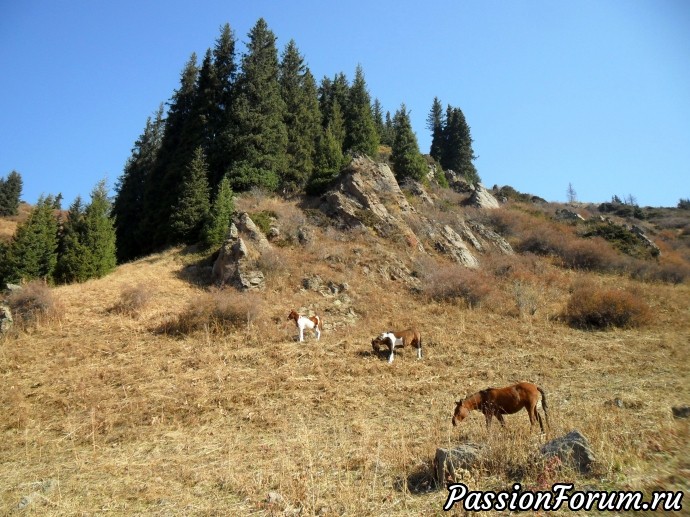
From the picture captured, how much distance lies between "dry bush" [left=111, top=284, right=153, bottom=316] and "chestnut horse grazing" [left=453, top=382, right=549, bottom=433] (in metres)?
13.7

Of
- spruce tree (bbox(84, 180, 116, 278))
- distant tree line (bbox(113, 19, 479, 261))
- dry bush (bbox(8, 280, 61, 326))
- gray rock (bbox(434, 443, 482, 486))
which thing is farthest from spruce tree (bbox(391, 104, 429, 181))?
gray rock (bbox(434, 443, 482, 486))

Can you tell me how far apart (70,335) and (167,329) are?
3.19 meters

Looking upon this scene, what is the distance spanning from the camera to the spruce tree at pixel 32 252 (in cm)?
1980

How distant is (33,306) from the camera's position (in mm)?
14852

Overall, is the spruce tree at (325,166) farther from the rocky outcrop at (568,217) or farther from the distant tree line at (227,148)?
the rocky outcrop at (568,217)

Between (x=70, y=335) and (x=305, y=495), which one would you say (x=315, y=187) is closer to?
(x=70, y=335)

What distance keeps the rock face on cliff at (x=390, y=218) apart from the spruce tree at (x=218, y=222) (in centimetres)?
697

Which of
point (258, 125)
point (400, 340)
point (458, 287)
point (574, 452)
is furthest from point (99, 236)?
point (574, 452)

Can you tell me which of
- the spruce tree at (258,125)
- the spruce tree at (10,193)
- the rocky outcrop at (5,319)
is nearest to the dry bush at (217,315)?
the rocky outcrop at (5,319)

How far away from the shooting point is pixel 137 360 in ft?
41.6

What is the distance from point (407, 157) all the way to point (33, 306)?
Result: 1245 inches

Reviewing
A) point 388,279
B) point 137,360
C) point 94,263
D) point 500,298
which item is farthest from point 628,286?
point 94,263

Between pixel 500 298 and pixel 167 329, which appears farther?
pixel 500 298

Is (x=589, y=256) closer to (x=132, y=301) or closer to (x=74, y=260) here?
(x=132, y=301)
